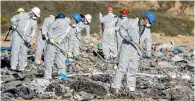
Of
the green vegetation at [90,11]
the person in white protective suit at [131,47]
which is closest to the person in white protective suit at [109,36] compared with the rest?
the person in white protective suit at [131,47]

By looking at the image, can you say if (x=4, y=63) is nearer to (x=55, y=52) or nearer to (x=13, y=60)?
(x=13, y=60)

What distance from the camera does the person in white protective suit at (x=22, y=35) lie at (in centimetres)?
1588

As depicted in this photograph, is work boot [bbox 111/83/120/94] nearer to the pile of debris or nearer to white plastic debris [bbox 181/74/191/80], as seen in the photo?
the pile of debris

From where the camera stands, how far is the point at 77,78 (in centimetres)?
1401

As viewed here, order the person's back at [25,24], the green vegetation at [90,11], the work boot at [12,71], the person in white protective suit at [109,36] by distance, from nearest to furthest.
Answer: the work boot at [12,71] < the person's back at [25,24] < the person in white protective suit at [109,36] < the green vegetation at [90,11]

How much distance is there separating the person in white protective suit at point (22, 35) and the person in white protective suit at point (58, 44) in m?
Result: 1.46

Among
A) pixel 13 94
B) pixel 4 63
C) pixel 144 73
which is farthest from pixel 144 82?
pixel 4 63

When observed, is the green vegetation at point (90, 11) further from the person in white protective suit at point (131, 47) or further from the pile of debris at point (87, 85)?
the person in white protective suit at point (131, 47)

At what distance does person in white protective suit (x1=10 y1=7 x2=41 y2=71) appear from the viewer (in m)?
15.9

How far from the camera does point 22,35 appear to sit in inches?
627

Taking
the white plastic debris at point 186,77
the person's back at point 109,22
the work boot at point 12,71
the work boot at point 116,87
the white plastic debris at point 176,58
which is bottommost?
the work boot at point 116,87

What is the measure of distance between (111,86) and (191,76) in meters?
3.36

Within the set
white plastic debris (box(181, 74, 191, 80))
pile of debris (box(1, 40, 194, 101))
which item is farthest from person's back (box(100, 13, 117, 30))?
white plastic debris (box(181, 74, 191, 80))

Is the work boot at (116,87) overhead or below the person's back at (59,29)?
below
